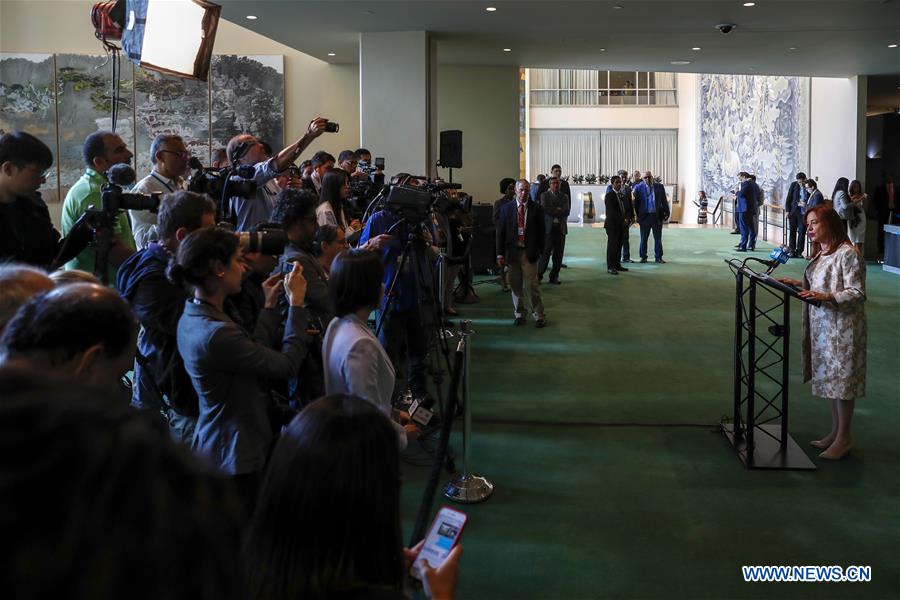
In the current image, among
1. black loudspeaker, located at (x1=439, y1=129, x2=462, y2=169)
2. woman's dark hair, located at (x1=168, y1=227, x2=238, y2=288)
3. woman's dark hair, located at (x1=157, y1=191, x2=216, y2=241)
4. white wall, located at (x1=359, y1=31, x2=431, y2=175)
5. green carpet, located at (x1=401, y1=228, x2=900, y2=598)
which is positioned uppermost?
white wall, located at (x1=359, y1=31, x2=431, y2=175)

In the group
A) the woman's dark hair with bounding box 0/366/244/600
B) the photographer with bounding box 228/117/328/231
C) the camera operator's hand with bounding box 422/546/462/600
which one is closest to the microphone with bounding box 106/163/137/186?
the photographer with bounding box 228/117/328/231

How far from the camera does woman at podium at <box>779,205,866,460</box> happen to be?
16.7 ft

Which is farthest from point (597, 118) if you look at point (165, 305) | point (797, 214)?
point (165, 305)

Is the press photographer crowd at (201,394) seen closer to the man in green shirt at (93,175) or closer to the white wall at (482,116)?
the man in green shirt at (93,175)

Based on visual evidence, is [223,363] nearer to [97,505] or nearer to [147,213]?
[147,213]

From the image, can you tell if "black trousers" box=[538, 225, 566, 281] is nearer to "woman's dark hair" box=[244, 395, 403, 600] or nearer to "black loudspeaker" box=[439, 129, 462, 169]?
"black loudspeaker" box=[439, 129, 462, 169]

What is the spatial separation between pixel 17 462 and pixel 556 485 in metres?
4.65

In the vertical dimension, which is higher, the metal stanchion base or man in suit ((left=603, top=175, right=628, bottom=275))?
man in suit ((left=603, top=175, right=628, bottom=275))

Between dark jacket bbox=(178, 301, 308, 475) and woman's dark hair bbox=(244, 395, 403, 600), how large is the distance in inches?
54.8

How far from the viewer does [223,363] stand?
→ 2.76 metres

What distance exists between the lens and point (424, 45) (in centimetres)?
1232

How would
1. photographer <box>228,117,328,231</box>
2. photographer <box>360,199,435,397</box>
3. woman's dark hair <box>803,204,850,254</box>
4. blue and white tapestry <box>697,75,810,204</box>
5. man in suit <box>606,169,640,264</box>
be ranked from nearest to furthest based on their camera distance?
1. photographer <box>228,117,328,231</box>
2. woman's dark hair <box>803,204,850,254</box>
3. photographer <box>360,199,435,397</box>
4. man in suit <box>606,169,640,264</box>
5. blue and white tapestry <box>697,75,810,204</box>

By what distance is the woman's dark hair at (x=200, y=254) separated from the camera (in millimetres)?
2709

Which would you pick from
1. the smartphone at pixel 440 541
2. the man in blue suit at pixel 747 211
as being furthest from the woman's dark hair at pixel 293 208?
the man in blue suit at pixel 747 211
